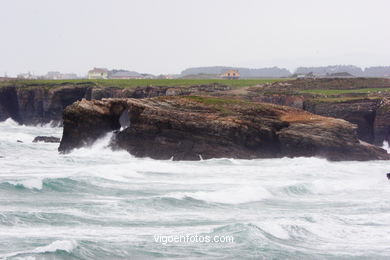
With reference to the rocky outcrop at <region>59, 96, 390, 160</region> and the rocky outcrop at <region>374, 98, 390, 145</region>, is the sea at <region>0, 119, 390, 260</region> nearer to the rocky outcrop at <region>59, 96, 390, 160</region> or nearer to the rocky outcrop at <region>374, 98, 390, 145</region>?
the rocky outcrop at <region>59, 96, 390, 160</region>

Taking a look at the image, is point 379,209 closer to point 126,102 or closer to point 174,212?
point 174,212

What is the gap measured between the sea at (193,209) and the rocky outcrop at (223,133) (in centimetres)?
136

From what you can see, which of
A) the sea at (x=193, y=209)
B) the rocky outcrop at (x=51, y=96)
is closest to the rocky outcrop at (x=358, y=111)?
the sea at (x=193, y=209)

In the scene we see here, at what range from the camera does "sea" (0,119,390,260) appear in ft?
66.2

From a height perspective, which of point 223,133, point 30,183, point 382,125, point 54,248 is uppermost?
point 223,133

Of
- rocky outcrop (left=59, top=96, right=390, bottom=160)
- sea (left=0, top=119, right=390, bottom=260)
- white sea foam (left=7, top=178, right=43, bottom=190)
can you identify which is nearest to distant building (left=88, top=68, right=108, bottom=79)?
rocky outcrop (left=59, top=96, right=390, bottom=160)

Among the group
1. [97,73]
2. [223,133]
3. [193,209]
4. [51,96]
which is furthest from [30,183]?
[97,73]

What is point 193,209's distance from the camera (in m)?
26.6

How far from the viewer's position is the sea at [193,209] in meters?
20.2

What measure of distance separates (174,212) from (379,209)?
8.17 metres

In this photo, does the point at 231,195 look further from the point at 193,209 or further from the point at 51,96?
the point at 51,96

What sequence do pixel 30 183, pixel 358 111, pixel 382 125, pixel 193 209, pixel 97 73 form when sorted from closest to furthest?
pixel 193 209, pixel 30 183, pixel 382 125, pixel 358 111, pixel 97 73

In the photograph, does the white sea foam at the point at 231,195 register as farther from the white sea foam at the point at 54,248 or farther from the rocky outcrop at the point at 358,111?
the rocky outcrop at the point at 358,111

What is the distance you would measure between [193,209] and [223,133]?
17307mm
